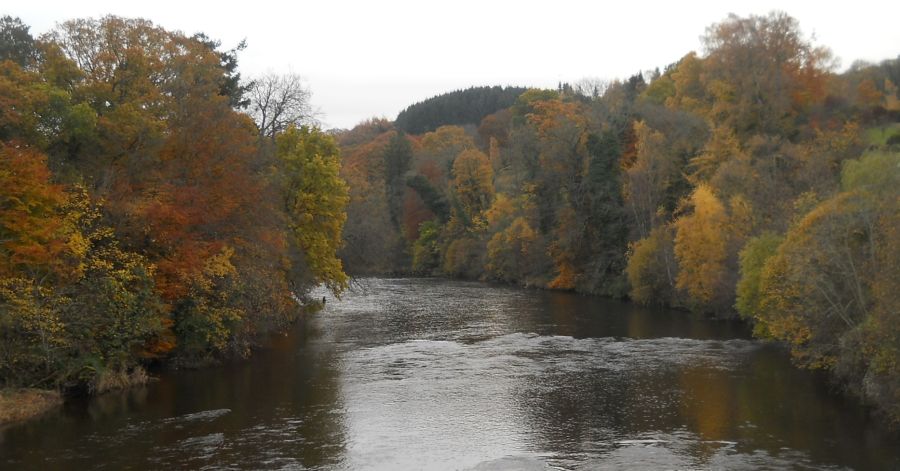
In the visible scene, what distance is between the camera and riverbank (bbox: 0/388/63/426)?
22594 mm

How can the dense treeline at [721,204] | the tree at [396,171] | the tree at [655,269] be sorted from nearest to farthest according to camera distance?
the dense treeline at [721,204] < the tree at [655,269] < the tree at [396,171]

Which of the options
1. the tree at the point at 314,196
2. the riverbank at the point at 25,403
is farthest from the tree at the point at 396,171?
the riverbank at the point at 25,403

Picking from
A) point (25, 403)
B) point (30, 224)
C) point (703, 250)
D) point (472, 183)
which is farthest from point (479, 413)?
point (472, 183)

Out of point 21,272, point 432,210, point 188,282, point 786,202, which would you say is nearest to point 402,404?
point 188,282

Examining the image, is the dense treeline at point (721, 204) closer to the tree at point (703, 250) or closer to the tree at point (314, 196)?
the tree at point (703, 250)

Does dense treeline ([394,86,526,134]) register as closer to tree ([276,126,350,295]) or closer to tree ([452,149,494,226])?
tree ([452,149,494,226])

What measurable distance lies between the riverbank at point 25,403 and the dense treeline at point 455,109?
12361cm

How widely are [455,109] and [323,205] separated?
110401 millimetres

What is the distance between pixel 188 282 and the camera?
1133 inches

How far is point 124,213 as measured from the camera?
27.9 meters

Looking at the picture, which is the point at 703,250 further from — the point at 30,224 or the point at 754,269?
the point at 30,224

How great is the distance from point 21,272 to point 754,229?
35078 mm

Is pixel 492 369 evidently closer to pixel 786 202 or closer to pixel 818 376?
pixel 818 376

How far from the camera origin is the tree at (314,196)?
139ft
